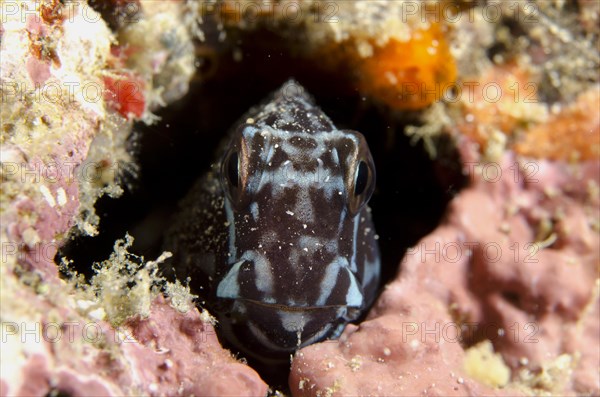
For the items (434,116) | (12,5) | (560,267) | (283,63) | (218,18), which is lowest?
(560,267)

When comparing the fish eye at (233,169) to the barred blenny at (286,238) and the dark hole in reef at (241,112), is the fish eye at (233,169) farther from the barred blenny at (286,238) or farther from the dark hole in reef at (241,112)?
Answer: the dark hole in reef at (241,112)

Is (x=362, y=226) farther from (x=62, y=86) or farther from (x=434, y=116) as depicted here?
(x=62, y=86)

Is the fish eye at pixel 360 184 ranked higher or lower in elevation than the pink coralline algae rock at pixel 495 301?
higher

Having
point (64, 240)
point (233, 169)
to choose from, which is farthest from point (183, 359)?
point (233, 169)

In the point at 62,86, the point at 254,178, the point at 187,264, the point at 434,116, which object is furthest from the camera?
the point at 434,116

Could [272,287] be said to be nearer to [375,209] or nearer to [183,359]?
[183,359]

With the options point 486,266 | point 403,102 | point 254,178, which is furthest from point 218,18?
point 486,266

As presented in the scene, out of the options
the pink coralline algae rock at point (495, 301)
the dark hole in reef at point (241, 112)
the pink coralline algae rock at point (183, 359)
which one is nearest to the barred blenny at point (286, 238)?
the pink coralline algae rock at point (495, 301)

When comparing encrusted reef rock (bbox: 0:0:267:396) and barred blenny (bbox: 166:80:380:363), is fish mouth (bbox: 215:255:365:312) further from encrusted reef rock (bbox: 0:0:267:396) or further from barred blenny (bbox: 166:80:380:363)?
encrusted reef rock (bbox: 0:0:267:396)
